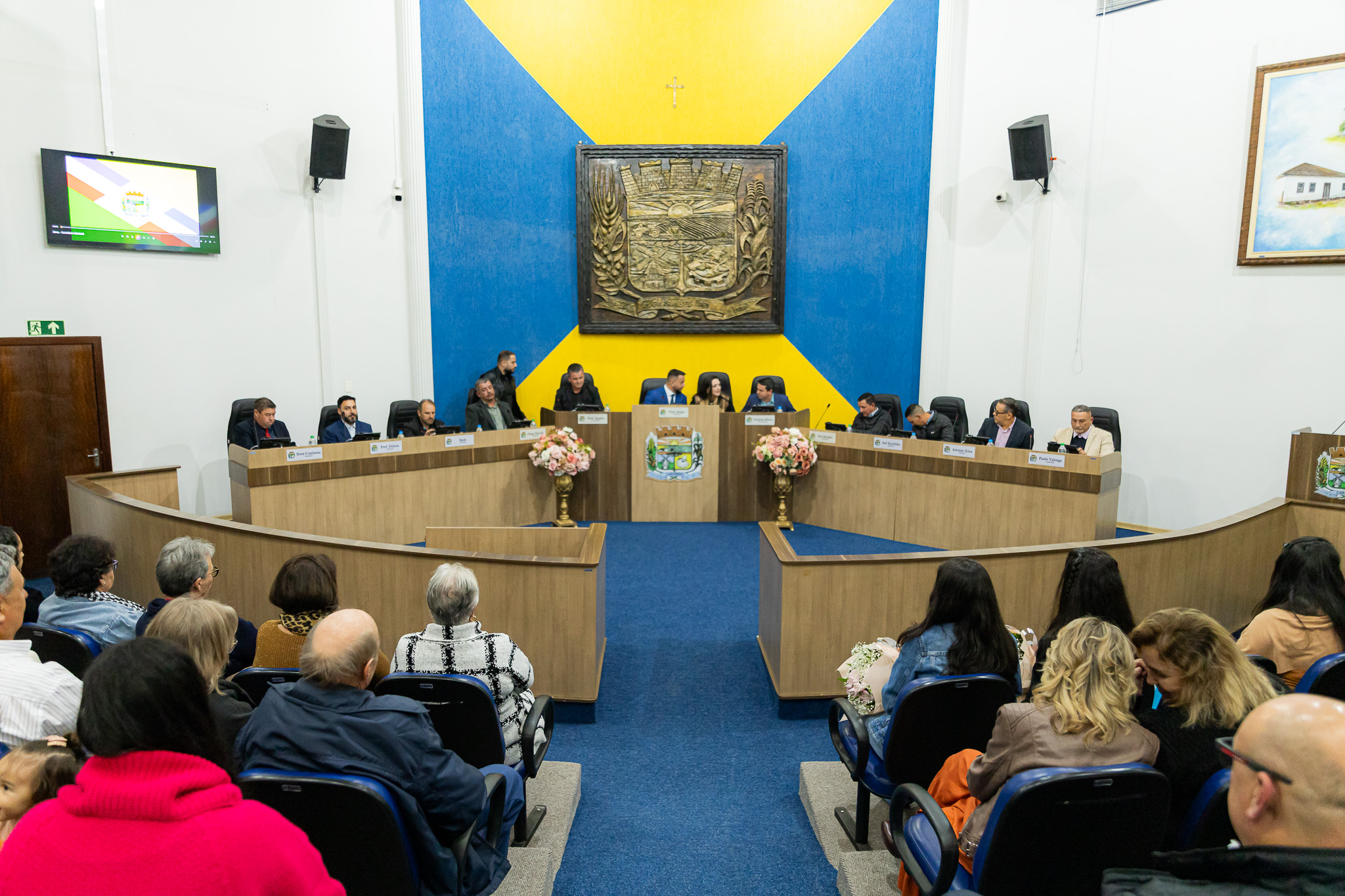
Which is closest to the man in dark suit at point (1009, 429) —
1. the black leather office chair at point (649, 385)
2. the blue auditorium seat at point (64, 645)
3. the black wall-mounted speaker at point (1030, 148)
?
the black wall-mounted speaker at point (1030, 148)

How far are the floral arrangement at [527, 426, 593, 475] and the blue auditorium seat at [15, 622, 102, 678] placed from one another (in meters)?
4.36

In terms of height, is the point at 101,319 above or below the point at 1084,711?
above

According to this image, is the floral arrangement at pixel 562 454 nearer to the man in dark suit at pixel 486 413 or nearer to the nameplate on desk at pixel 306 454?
the man in dark suit at pixel 486 413

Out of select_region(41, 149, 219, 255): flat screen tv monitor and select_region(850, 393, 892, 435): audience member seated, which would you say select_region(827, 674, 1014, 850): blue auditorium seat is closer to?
select_region(850, 393, 892, 435): audience member seated

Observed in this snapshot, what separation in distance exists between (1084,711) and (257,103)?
824cm

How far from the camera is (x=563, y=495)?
283 inches

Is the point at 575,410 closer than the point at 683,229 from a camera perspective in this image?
Yes

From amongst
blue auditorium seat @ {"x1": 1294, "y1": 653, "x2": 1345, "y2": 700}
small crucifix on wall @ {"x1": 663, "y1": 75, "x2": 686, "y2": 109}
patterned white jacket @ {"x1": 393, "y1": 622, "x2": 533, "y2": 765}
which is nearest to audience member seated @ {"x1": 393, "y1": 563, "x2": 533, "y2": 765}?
patterned white jacket @ {"x1": 393, "y1": 622, "x2": 533, "y2": 765}

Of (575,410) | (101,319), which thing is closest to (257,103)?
(101,319)

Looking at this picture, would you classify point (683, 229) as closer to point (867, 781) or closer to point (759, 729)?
point (759, 729)

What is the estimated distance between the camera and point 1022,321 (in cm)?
→ 829

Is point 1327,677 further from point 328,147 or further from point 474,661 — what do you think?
point 328,147

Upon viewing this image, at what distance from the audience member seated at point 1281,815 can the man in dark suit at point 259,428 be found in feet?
22.0

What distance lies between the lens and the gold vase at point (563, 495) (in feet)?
23.4
